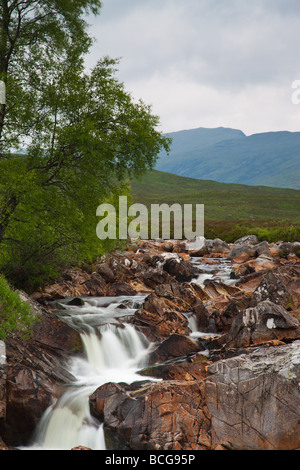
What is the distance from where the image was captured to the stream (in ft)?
36.6

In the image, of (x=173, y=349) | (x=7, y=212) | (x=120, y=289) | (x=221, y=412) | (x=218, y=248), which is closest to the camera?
(x=221, y=412)

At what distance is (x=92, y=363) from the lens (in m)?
15.6

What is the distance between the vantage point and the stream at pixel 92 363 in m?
11.2

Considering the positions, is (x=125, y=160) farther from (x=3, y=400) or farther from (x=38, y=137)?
(x=3, y=400)

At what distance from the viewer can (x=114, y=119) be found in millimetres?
17453

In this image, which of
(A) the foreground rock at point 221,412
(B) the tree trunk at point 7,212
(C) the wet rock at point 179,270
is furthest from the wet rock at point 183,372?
(C) the wet rock at point 179,270

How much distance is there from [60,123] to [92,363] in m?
10.6

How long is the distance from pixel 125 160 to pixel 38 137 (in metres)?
4.20

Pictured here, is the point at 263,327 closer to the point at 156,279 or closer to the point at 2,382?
the point at 2,382

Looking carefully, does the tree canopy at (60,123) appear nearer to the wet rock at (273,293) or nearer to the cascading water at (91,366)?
the cascading water at (91,366)

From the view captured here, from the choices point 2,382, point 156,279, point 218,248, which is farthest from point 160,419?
point 218,248

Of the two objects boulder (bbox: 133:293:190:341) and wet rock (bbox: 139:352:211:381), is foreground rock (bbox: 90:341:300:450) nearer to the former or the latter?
wet rock (bbox: 139:352:211:381)

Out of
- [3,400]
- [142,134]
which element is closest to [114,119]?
[142,134]

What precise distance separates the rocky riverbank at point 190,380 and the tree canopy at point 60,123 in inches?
179
